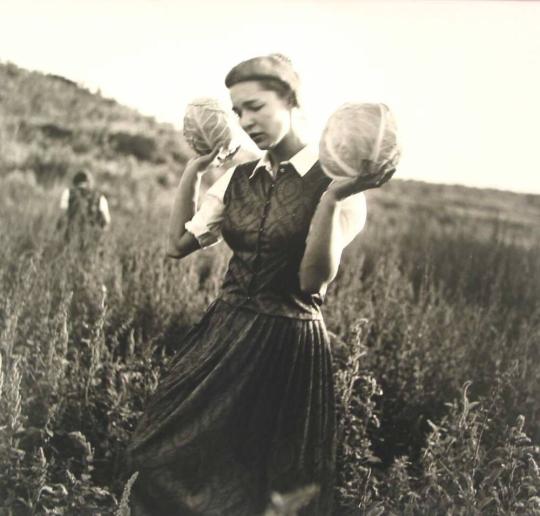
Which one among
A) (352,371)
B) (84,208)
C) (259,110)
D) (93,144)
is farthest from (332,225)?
(93,144)

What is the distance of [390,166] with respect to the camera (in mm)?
1361

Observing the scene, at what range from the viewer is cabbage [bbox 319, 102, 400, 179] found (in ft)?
4.39

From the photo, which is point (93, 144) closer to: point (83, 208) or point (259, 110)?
point (83, 208)

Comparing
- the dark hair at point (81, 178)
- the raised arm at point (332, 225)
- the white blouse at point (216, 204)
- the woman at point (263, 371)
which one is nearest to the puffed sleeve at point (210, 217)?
the white blouse at point (216, 204)

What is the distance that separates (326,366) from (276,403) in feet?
0.60

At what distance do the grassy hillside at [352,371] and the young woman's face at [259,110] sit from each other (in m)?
0.86

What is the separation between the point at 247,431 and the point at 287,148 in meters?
0.79

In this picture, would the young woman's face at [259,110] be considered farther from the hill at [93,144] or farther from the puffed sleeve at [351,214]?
the hill at [93,144]

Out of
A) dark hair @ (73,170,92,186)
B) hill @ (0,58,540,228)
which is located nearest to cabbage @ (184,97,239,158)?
dark hair @ (73,170,92,186)

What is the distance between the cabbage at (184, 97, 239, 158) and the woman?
15 centimetres

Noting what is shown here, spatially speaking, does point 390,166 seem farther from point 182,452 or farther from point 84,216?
point 84,216

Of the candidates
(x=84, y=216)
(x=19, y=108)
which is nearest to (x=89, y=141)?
(x=19, y=108)

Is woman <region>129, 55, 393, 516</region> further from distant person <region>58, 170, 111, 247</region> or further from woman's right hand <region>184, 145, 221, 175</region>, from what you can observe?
distant person <region>58, 170, 111, 247</region>

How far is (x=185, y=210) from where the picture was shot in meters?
1.84
